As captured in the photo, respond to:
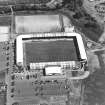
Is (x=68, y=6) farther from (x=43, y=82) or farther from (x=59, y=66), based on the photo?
(x=43, y=82)

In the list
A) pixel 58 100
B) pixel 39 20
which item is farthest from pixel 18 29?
pixel 58 100

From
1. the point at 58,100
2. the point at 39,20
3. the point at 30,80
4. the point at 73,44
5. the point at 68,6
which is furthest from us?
the point at 68,6

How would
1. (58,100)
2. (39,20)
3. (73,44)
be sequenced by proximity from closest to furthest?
(58,100) → (73,44) → (39,20)

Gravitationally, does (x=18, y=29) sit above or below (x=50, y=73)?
above

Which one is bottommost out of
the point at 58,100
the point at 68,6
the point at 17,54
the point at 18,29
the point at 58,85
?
the point at 58,100

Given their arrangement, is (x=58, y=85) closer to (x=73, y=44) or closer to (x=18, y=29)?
(x=73, y=44)

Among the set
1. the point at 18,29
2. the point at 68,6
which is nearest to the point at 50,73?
the point at 18,29

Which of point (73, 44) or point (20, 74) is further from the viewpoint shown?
point (73, 44)
